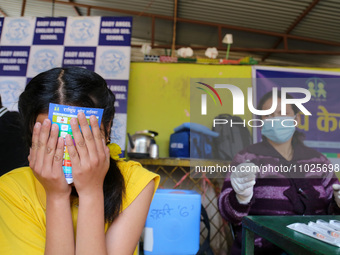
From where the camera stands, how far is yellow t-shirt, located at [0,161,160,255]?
0.64 m

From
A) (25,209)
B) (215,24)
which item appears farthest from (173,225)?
(215,24)

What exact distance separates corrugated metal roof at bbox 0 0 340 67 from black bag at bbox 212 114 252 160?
5.23ft

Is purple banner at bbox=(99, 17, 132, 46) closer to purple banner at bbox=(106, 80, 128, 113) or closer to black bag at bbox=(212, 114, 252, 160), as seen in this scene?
purple banner at bbox=(106, 80, 128, 113)

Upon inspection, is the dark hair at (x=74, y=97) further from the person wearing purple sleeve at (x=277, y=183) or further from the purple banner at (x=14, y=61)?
the purple banner at (x=14, y=61)

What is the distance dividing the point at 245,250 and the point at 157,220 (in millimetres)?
766

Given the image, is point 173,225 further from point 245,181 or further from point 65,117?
point 65,117

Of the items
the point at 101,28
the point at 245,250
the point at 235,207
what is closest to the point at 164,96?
the point at 101,28

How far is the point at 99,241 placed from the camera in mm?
615

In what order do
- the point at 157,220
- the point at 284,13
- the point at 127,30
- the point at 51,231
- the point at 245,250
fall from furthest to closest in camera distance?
1. the point at 284,13
2. the point at 127,30
3. the point at 157,220
4. the point at 245,250
5. the point at 51,231

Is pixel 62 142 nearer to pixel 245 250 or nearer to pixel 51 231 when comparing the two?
pixel 51 231

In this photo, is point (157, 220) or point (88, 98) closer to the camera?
point (88, 98)

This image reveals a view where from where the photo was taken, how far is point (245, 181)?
3.97 ft

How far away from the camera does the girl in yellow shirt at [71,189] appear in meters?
0.61

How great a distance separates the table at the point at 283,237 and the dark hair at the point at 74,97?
0.46 m
